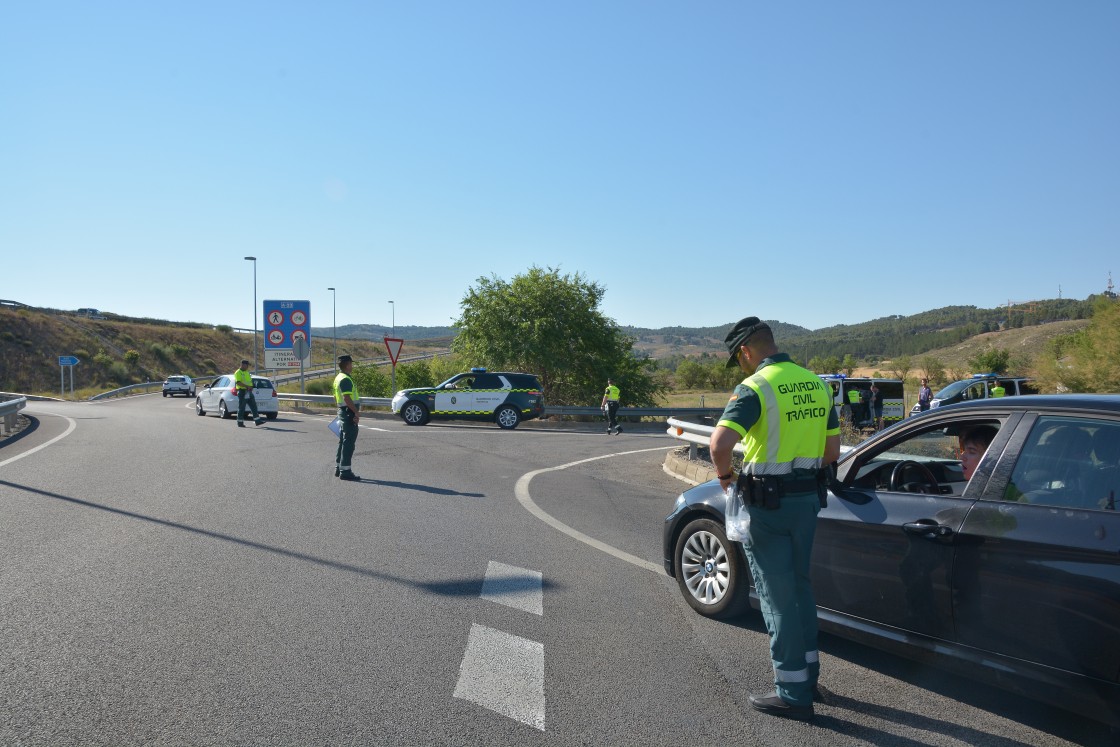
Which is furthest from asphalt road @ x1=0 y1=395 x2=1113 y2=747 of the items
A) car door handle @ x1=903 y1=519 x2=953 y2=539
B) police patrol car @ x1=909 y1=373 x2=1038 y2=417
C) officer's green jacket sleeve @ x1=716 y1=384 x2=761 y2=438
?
police patrol car @ x1=909 y1=373 x2=1038 y2=417

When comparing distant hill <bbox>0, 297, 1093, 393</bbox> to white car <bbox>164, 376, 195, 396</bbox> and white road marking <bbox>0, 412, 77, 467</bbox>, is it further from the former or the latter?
white road marking <bbox>0, 412, 77, 467</bbox>

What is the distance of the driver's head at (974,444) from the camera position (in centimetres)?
448

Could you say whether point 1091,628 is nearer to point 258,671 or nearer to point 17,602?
point 258,671

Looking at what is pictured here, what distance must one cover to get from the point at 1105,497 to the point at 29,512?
970 cm

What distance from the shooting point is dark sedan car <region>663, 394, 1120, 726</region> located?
3.50 meters

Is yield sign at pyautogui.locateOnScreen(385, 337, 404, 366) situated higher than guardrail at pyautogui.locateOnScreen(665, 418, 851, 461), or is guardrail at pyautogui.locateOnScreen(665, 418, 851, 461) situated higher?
yield sign at pyautogui.locateOnScreen(385, 337, 404, 366)

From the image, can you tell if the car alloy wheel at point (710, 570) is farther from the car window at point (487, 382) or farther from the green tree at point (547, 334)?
the green tree at point (547, 334)

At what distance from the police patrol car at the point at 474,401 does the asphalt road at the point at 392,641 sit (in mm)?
14825

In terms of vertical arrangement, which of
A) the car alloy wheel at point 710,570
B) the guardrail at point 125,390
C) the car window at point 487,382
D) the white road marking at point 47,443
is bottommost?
the guardrail at point 125,390

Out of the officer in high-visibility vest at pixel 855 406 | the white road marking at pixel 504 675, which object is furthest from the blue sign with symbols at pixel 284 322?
the white road marking at pixel 504 675

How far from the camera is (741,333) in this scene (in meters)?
4.37

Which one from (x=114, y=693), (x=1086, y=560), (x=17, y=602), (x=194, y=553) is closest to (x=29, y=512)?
(x=194, y=553)

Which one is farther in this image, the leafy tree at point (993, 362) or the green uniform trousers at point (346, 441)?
the leafy tree at point (993, 362)

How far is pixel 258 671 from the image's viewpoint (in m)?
4.35
